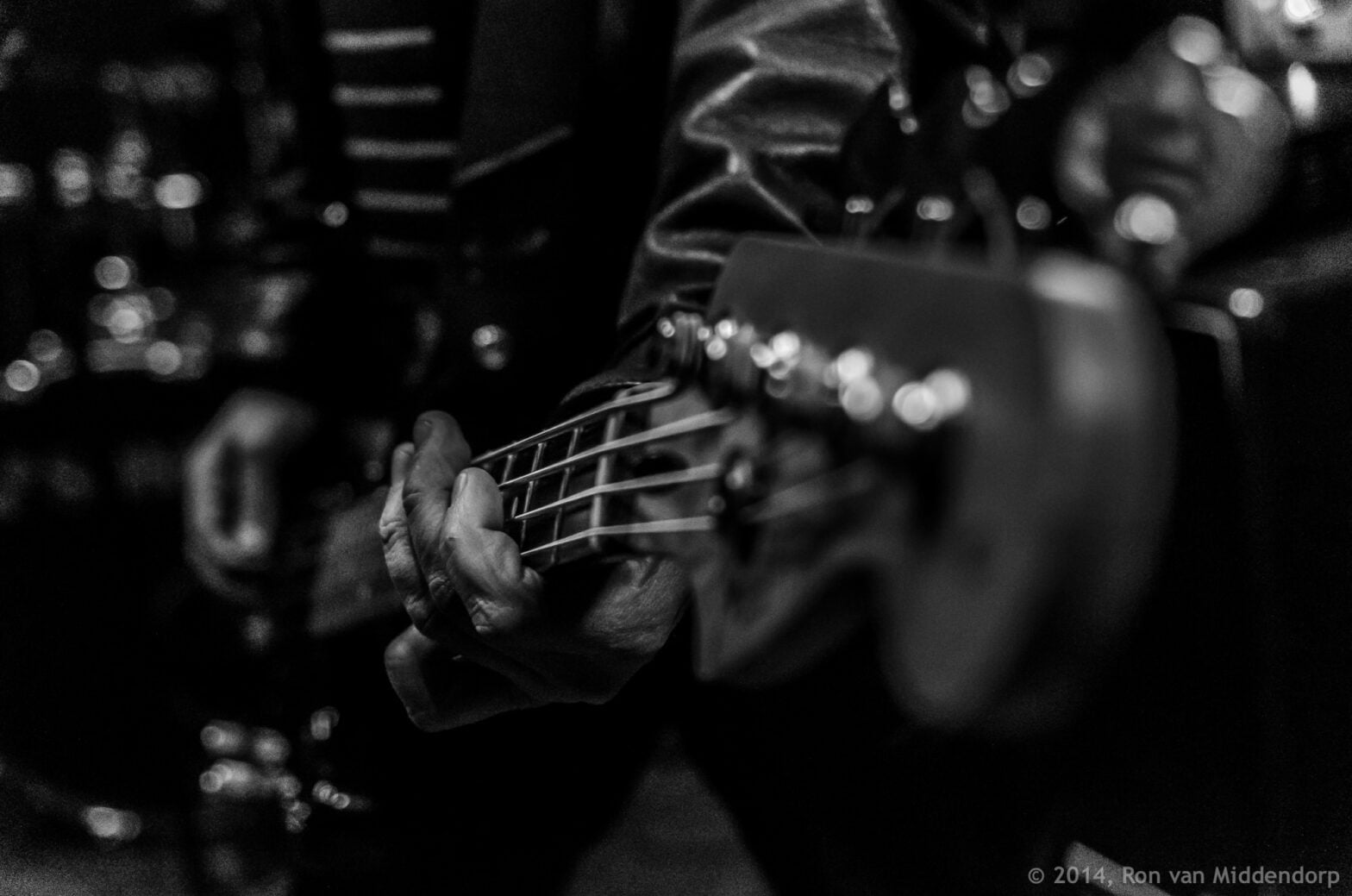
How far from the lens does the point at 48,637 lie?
1.47 metres

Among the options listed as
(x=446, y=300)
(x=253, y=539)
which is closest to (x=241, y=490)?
(x=253, y=539)

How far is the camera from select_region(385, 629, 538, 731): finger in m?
0.75

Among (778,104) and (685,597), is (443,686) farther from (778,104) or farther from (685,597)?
(778,104)

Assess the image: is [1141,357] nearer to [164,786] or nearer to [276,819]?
[276,819]

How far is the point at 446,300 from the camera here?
1.08 meters

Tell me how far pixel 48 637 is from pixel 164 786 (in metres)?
0.28

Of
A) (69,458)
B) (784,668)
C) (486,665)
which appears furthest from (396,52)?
(784,668)

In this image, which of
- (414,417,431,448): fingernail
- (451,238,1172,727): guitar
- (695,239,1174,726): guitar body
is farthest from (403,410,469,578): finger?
(695,239,1174,726): guitar body

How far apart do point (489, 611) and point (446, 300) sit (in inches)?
21.0

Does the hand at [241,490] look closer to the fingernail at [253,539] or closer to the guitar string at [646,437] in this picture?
the fingernail at [253,539]

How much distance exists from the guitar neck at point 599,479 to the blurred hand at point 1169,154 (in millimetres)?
167

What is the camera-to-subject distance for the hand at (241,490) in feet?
4.19

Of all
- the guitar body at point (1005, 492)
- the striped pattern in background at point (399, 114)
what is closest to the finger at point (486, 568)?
the guitar body at point (1005, 492)

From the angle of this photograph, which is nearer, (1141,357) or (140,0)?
(1141,357)
